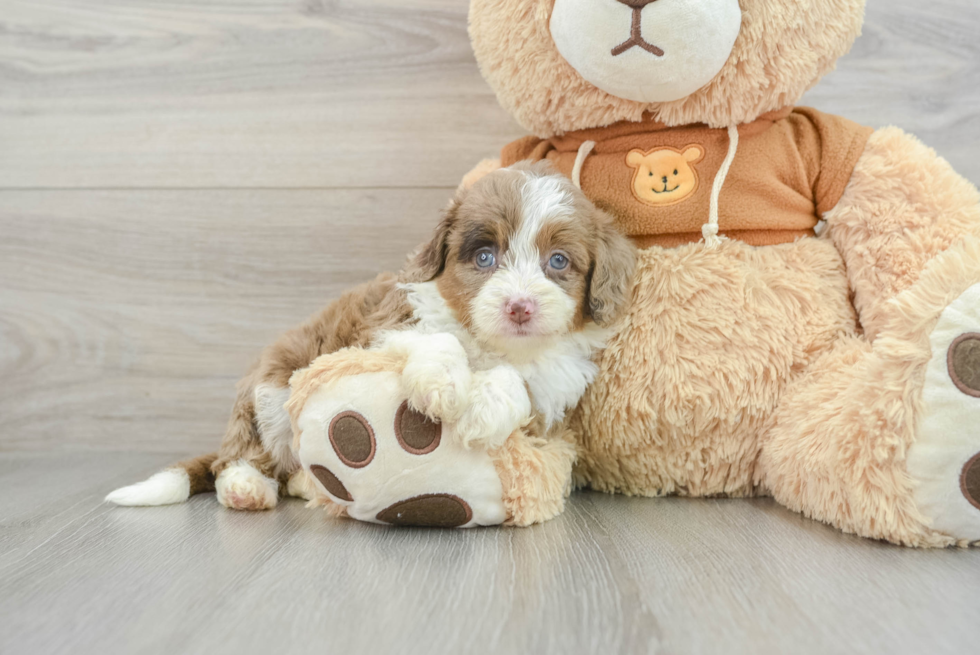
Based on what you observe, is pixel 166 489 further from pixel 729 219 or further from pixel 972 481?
pixel 972 481

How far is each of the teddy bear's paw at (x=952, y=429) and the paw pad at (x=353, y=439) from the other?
749 mm

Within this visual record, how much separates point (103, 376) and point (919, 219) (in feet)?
5.95

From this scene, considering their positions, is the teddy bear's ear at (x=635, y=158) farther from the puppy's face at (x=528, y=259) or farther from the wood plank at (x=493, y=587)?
the wood plank at (x=493, y=587)

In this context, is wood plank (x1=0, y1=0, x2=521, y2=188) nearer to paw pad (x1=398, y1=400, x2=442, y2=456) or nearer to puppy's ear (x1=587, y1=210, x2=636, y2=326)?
puppy's ear (x1=587, y1=210, x2=636, y2=326)

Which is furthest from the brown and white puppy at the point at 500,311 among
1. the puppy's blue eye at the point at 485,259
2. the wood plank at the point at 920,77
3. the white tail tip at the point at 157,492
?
the wood plank at the point at 920,77

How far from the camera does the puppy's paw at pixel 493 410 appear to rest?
1.04m

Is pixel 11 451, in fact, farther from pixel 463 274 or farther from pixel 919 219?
pixel 919 219

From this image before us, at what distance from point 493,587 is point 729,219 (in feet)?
2.42

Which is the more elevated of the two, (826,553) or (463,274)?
(463,274)

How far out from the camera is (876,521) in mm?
1003

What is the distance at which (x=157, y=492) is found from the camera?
4.39 ft

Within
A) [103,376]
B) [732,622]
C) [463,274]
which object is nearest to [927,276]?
[732,622]

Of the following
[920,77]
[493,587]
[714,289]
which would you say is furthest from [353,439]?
[920,77]

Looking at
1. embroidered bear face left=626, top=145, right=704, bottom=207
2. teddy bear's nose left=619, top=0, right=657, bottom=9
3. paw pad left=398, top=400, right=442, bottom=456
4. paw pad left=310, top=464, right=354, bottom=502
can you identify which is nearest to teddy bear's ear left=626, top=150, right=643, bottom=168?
embroidered bear face left=626, top=145, right=704, bottom=207
